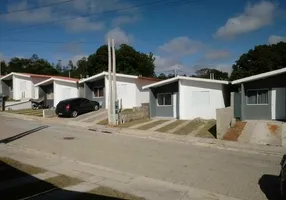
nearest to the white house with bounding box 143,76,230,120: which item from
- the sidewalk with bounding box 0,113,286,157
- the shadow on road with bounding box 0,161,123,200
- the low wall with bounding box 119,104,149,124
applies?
the low wall with bounding box 119,104,149,124

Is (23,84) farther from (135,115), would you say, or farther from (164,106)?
(164,106)

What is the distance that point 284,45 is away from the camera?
198 ft

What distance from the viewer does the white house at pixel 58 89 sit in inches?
1485

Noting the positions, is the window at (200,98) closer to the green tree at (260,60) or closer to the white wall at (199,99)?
the white wall at (199,99)

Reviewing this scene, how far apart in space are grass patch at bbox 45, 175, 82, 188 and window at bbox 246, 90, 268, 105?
58.8 feet

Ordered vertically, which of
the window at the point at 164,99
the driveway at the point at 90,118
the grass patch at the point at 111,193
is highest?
the window at the point at 164,99

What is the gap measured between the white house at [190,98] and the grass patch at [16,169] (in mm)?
17891

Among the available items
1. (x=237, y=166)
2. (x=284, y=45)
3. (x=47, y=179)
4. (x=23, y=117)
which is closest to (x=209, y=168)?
(x=237, y=166)

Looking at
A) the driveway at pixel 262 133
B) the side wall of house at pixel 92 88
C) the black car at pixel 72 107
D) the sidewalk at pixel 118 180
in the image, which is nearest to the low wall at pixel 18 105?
the side wall of house at pixel 92 88

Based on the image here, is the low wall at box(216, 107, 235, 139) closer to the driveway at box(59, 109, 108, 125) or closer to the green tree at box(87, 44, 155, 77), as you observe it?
the driveway at box(59, 109, 108, 125)

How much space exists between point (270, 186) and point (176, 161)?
12.6 feet

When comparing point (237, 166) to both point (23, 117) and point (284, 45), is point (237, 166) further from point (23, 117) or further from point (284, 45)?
point (284, 45)

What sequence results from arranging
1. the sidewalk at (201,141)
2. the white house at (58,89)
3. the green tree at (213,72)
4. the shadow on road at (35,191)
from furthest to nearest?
the green tree at (213,72), the white house at (58,89), the sidewalk at (201,141), the shadow on road at (35,191)

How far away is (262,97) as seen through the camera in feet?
75.4
